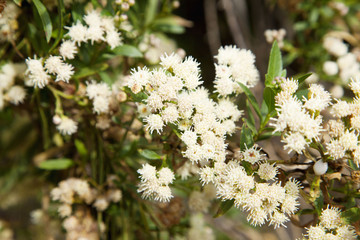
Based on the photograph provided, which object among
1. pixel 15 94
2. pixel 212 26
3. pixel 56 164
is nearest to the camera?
pixel 15 94

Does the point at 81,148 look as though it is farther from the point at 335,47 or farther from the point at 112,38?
the point at 335,47

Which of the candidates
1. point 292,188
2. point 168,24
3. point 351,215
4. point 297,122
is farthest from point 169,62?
point 168,24

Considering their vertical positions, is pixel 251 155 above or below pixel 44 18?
below

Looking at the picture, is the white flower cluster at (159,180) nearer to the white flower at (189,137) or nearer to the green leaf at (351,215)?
the white flower at (189,137)

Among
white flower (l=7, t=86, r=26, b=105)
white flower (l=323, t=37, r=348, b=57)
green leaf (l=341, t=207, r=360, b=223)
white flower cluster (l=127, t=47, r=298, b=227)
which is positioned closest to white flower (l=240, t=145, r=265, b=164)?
white flower cluster (l=127, t=47, r=298, b=227)

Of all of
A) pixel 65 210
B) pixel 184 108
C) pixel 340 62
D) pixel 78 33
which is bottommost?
pixel 65 210

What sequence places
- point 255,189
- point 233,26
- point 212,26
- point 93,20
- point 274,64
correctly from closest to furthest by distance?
point 255,189
point 274,64
point 93,20
point 233,26
point 212,26

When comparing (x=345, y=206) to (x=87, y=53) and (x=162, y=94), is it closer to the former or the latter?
(x=162, y=94)

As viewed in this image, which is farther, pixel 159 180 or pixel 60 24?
pixel 60 24
